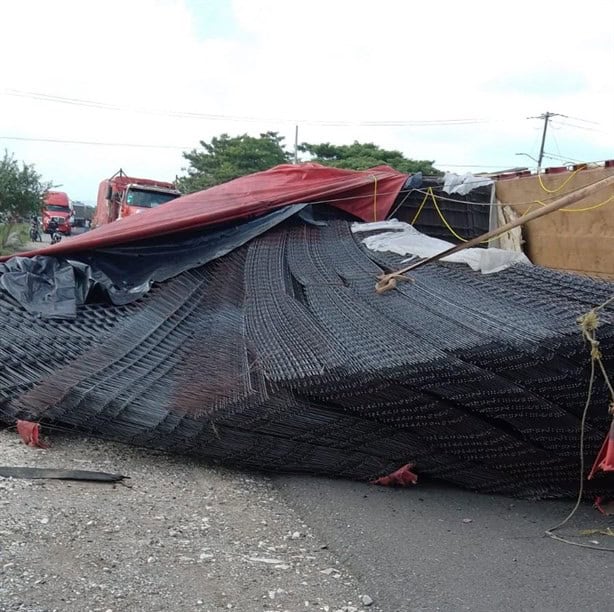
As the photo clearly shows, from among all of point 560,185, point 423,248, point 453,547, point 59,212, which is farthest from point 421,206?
point 59,212

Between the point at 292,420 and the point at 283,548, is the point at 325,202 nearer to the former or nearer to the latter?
the point at 292,420

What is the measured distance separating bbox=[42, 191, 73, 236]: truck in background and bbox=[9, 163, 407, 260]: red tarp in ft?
92.8

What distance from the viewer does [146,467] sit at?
4.76m

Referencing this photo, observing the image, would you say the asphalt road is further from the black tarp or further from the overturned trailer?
the black tarp

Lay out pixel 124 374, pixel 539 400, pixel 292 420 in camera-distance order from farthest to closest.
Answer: pixel 124 374 → pixel 292 420 → pixel 539 400

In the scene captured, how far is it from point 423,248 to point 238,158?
28.4 m

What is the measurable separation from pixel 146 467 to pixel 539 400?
7.87 ft

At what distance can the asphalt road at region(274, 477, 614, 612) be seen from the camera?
3311mm

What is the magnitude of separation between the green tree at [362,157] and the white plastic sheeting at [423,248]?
21.5 m

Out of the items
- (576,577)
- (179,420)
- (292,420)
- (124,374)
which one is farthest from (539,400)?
(124,374)

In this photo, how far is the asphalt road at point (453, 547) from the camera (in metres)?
3.31

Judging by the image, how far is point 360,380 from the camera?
4.05m

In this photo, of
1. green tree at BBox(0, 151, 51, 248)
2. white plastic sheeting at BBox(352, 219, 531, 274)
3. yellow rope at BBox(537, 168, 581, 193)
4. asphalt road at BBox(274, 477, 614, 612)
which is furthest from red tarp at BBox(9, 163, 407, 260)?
green tree at BBox(0, 151, 51, 248)

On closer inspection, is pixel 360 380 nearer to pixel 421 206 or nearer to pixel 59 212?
pixel 421 206
